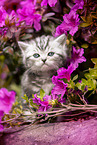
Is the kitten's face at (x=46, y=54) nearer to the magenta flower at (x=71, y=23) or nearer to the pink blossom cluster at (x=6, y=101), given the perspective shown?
the magenta flower at (x=71, y=23)

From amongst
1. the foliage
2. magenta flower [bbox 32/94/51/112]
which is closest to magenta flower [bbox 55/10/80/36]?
the foliage

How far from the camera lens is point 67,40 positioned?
0.90 metres

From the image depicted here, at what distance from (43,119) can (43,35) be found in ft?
1.48

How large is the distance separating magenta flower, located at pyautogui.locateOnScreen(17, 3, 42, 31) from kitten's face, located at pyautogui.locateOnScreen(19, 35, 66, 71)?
0.31 ft

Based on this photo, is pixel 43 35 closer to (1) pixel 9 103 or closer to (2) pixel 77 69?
(2) pixel 77 69

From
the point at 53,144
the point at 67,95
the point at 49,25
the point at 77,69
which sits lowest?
the point at 53,144

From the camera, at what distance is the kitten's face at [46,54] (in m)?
0.89

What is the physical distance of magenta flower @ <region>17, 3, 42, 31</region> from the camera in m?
0.93

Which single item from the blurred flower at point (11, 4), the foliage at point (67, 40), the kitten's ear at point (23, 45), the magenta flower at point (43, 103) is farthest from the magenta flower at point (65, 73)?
the blurred flower at point (11, 4)

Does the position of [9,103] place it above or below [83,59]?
below

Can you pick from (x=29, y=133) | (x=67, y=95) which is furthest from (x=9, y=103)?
(x=67, y=95)

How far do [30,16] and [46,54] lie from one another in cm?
22

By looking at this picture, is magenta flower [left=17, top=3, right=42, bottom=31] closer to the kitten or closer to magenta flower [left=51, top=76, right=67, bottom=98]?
the kitten

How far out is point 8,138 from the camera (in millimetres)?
785
